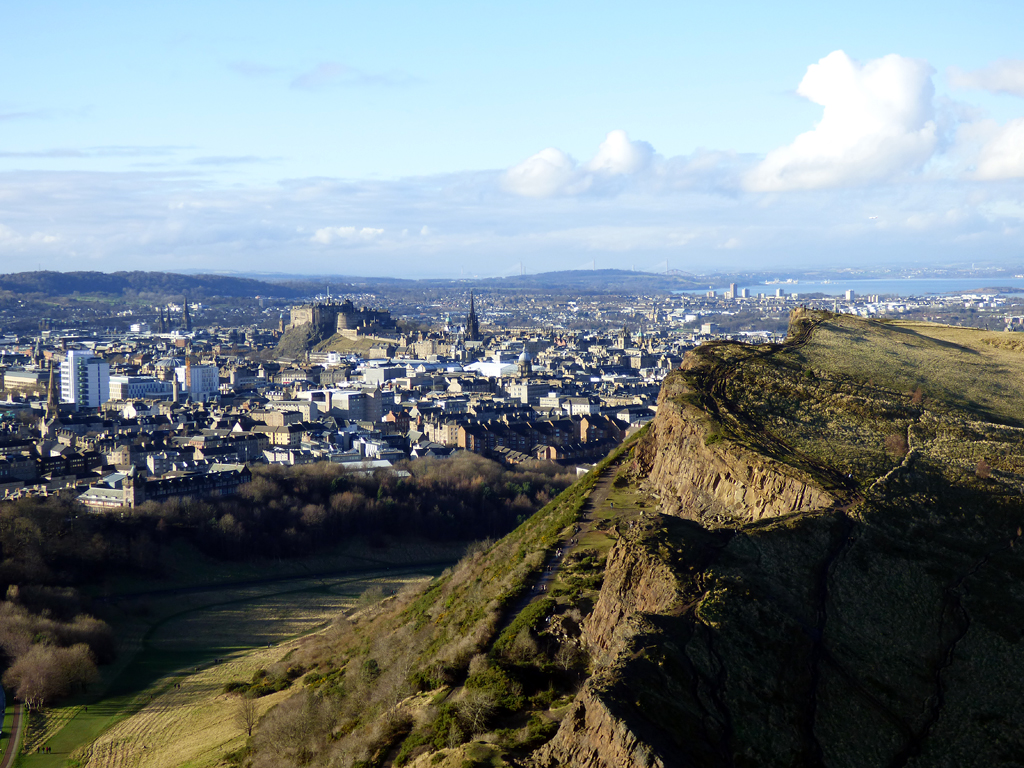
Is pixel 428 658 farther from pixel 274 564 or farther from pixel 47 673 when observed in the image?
pixel 274 564

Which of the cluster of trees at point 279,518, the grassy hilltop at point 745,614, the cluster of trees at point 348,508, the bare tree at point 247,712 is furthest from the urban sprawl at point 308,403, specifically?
the grassy hilltop at point 745,614

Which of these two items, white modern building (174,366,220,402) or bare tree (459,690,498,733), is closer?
bare tree (459,690,498,733)

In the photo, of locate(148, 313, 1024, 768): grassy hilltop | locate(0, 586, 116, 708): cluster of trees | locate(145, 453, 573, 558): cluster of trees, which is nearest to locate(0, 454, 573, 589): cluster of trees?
locate(145, 453, 573, 558): cluster of trees

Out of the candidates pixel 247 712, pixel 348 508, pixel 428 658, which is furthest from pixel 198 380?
pixel 428 658

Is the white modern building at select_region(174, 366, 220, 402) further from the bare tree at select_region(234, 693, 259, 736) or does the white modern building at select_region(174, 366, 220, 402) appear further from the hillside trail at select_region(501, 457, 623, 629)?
the hillside trail at select_region(501, 457, 623, 629)

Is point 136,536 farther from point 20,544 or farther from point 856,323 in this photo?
point 856,323
